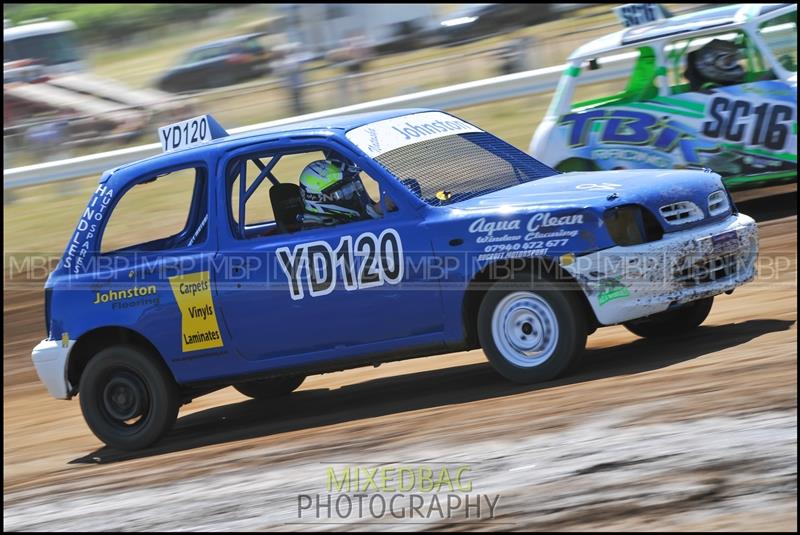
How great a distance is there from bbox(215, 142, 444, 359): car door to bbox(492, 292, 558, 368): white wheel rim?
35 centimetres

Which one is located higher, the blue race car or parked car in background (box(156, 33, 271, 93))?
parked car in background (box(156, 33, 271, 93))

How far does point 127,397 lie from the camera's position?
24.6 feet

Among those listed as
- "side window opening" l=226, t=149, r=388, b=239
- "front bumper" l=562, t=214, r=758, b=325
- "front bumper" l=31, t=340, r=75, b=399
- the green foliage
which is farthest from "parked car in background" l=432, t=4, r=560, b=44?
"front bumper" l=562, t=214, r=758, b=325

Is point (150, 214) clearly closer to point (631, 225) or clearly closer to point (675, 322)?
point (675, 322)

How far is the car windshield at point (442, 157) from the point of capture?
269 inches

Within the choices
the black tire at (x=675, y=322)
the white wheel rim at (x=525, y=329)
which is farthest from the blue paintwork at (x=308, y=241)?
the black tire at (x=675, y=322)

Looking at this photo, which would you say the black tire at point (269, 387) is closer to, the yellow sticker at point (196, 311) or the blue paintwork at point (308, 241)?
the blue paintwork at point (308, 241)

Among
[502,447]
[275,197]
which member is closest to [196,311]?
[275,197]

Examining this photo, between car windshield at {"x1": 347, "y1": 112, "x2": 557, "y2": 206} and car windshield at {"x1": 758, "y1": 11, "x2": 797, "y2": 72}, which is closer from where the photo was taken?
car windshield at {"x1": 347, "y1": 112, "x2": 557, "y2": 206}

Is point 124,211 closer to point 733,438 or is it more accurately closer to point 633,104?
point 633,104

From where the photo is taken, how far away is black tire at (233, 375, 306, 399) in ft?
27.6

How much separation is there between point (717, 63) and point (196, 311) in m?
5.90

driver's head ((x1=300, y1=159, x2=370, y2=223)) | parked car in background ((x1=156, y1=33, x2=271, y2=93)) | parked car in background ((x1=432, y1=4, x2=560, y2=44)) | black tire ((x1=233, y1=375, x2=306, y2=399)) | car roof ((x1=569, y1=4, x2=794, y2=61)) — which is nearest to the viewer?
driver's head ((x1=300, y1=159, x2=370, y2=223))

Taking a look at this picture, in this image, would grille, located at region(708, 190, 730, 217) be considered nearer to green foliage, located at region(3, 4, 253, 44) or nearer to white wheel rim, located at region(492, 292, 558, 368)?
white wheel rim, located at region(492, 292, 558, 368)
